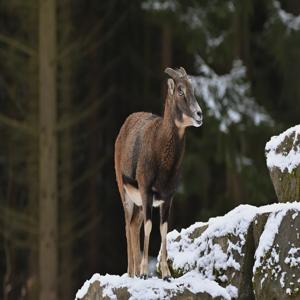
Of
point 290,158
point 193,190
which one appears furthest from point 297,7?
point 290,158

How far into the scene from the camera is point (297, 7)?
1022 inches

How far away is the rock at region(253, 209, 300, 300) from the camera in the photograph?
9.44m

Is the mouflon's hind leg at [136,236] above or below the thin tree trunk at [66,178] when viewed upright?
below

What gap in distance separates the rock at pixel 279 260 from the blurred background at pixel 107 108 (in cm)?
1118

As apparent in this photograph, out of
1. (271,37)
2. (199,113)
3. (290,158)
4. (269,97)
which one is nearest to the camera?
(199,113)

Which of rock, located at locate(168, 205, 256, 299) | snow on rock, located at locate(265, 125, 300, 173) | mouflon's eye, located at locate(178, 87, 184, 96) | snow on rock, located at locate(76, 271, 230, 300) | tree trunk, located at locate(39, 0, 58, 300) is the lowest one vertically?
snow on rock, located at locate(76, 271, 230, 300)

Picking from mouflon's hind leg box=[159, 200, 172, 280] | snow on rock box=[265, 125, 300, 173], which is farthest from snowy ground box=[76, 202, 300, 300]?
snow on rock box=[265, 125, 300, 173]

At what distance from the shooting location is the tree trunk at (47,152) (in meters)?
22.0

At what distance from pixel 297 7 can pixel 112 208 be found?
7.30 m

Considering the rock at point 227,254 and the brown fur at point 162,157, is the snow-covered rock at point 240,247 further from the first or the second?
the brown fur at point 162,157

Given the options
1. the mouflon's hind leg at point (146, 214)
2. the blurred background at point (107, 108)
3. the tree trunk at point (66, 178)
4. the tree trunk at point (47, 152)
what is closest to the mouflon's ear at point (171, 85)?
the mouflon's hind leg at point (146, 214)

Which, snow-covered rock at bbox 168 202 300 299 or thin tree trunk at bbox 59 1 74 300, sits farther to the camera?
thin tree trunk at bbox 59 1 74 300

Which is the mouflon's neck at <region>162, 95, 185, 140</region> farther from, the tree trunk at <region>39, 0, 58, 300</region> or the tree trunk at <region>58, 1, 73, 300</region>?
the tree trunk at <region>58, 1, 73, 300</region>

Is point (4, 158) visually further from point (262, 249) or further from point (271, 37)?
point (262, 249)
